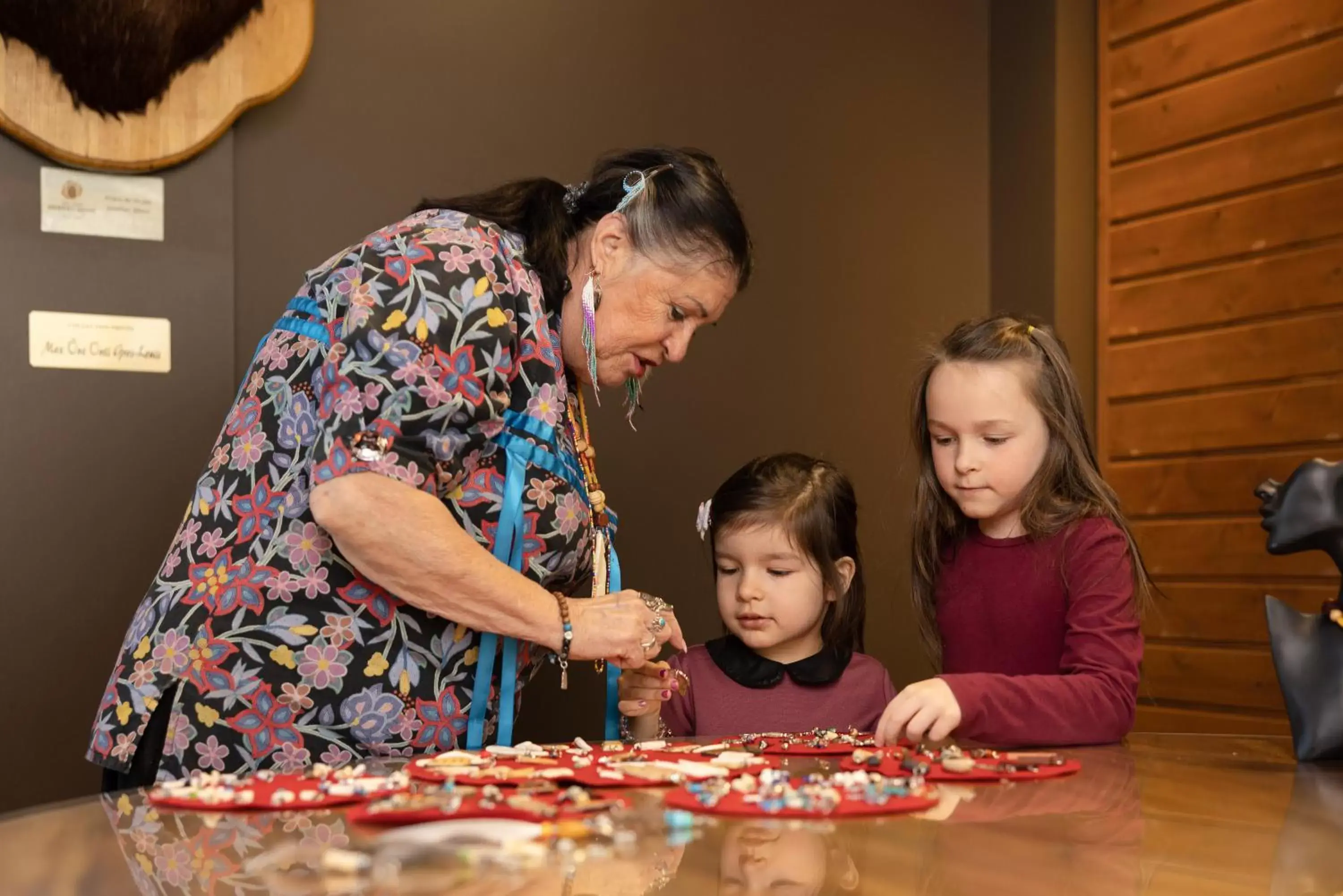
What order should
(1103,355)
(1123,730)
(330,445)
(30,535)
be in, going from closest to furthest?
1. (330,445)
2. (1123,730)
3. (30,535)
4. (1103,355)

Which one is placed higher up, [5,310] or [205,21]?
[205,21]

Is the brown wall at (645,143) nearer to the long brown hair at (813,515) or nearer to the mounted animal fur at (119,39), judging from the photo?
the mounted animal fur at (119,39)

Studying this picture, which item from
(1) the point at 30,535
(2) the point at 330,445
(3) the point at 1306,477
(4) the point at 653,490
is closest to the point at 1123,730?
(3) the point at 1306,477

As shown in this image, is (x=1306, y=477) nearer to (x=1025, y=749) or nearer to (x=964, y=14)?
(x=1025, y=749)

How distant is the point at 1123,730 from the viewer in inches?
67.6

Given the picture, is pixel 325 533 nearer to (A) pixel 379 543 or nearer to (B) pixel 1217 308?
(A) pixel 379 543

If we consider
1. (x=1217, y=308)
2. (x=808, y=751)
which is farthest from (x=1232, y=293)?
(x=808, y=751)

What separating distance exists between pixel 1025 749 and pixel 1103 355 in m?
1.95

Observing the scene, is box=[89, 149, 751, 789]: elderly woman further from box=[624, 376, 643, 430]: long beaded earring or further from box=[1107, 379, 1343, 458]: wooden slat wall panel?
box=[1107, 379, 1343, 458]: wooden slat wall panel

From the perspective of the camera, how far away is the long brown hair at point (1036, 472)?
6.52 feet

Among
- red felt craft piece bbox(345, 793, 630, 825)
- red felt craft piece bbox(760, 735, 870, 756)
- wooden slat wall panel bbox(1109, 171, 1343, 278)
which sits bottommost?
red felt craft piece bbox(760, 735, 870, 756)

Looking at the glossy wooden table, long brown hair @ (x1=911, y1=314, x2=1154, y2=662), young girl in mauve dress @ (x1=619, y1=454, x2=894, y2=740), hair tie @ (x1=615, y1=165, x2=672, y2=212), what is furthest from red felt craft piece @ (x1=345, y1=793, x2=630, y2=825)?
young girl in mauve dress @ (x1=619, y1=454, x2=894, y2=740)

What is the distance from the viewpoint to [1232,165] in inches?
122

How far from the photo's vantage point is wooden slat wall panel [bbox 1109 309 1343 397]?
2.89 m
